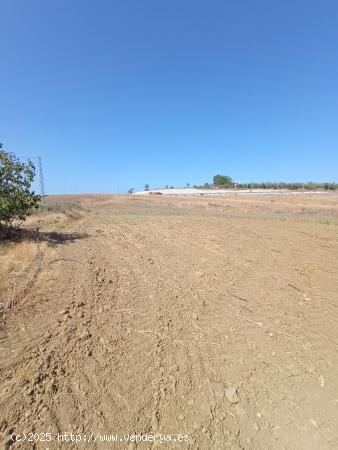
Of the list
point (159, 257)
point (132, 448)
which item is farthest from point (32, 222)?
point (132, 448)

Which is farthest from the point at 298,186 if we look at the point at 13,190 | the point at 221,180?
the point at 13,190

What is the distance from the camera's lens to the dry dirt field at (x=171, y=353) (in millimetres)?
2527

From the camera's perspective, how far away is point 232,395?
2889 millimetres

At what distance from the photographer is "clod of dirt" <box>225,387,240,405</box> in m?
2.83

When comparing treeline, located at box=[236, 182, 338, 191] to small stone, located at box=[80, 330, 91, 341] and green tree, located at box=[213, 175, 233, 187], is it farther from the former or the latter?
small stone, located at box=[80, 330, 91, 341]

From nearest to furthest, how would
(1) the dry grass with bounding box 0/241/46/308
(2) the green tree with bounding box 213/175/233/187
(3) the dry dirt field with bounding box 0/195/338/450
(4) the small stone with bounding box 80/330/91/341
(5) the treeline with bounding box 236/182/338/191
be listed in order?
1. (3) the dry dirt field with bounding box 0/195/338/450
2. (4) the small stone with bounding box 80/330/91/341
3. (1) the dry grass with bounding box 0/241/46/308
4. (5) the treeline with bounding box 236/182/338/191
5. (2) the green tree with bounding box 213/175/233/187

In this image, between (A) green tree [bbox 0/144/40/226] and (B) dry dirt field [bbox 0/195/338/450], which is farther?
(A) green tree [bbox 0/144/40/226]

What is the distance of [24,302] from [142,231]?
322 inches

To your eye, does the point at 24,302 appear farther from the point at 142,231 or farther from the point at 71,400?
the point at 142,231

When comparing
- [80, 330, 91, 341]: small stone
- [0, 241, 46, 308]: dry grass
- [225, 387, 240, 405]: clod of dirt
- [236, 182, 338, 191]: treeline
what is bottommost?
[225, 387, 240, 405]: clod of dirt

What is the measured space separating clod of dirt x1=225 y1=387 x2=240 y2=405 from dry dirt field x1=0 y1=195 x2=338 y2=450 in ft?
0.04

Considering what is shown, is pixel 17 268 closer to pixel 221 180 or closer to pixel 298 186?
pixel 298 186

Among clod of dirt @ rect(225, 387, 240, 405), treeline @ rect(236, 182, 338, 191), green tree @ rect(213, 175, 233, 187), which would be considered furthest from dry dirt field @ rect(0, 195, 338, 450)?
green tree @ rect(213, 175, 233, 187)

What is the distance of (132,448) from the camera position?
7.57 ft
